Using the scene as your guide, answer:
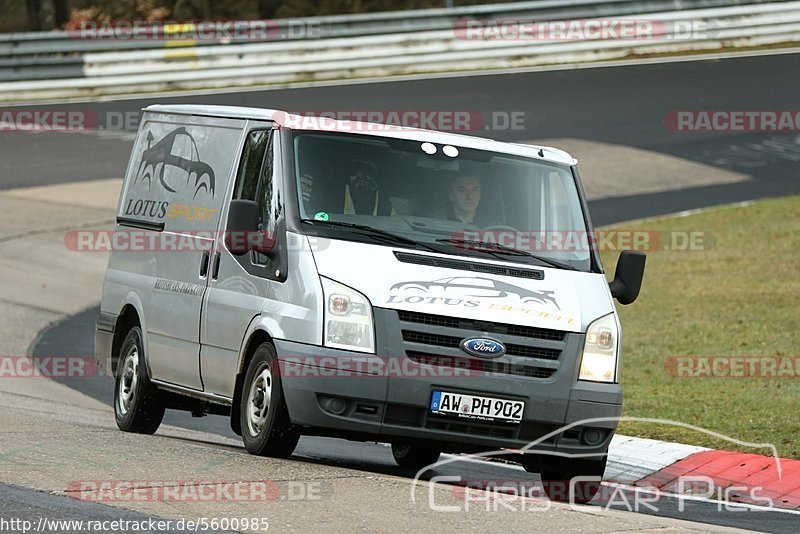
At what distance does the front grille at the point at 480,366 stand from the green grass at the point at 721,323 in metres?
2.74

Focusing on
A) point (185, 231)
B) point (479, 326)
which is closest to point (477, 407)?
point (479, 326)

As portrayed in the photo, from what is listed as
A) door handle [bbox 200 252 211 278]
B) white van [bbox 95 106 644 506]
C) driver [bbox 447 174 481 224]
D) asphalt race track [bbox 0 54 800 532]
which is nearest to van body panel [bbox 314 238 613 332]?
white van [bbox 95 106 644 506]

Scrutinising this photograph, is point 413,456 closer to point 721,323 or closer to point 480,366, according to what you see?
point 480,366

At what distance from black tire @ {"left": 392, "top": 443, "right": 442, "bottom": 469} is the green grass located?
171 cm

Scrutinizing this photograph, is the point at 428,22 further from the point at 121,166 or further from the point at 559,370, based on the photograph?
the point at 559,370

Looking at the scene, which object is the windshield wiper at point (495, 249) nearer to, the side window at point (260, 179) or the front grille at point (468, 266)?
the front grille at point (468, 266)

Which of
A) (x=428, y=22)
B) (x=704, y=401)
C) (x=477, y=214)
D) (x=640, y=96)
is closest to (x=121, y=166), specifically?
(x=428, y=22)

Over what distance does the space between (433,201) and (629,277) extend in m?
1.33

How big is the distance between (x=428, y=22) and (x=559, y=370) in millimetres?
21783

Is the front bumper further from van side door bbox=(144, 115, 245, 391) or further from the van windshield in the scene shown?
van side door bbox=(144, 115, 245, 391)

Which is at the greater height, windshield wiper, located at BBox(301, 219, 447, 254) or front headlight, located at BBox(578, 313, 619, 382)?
windshield wiper, located at BBox(301, 219, 447, 254)

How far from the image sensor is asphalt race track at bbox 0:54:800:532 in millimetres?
23739

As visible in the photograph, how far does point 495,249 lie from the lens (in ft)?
29.6

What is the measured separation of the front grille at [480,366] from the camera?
27.4 ft
